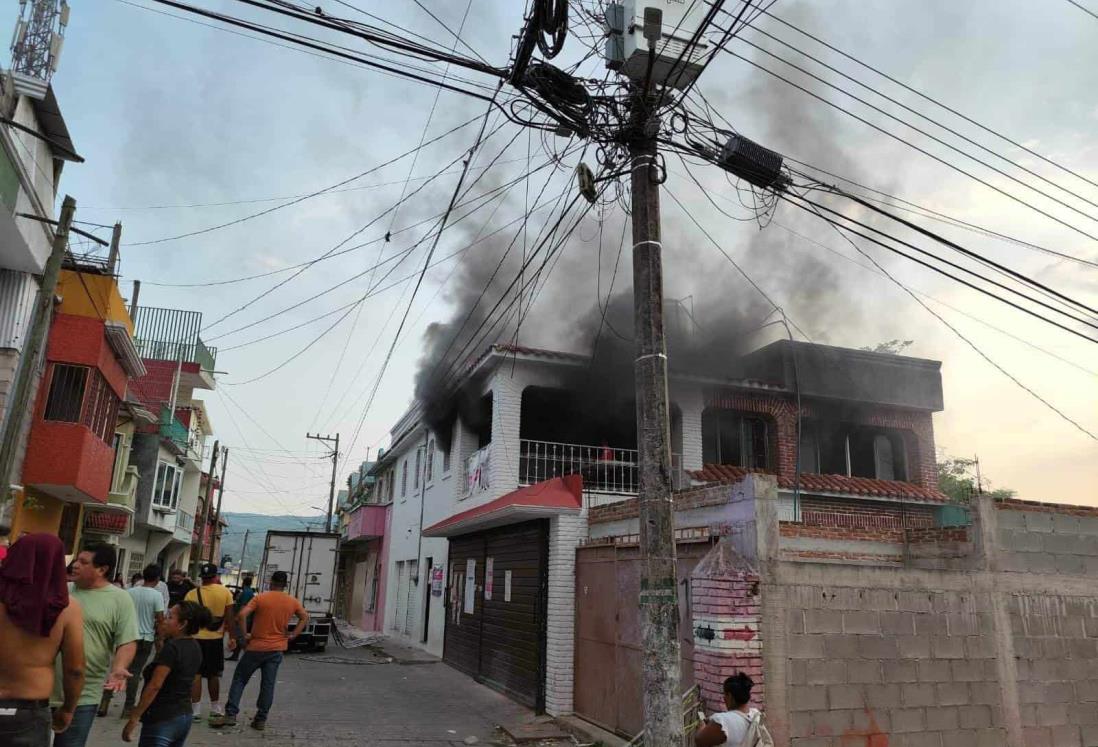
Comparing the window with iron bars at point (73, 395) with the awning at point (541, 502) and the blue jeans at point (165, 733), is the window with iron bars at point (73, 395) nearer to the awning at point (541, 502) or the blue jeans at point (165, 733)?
the awning at point (541, 502)

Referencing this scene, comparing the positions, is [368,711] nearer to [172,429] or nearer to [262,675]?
[262,675]

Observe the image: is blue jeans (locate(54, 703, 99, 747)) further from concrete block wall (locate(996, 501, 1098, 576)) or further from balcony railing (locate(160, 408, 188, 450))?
balcony railing (locate(160, 408, 188, 450))

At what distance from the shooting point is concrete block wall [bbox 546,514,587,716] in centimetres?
1023

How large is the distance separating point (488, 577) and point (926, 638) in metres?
8.34

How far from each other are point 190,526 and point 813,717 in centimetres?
4029

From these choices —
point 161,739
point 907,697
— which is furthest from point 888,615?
point 161,739

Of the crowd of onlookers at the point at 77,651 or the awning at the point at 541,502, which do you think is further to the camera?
the awning at the point at 541,502

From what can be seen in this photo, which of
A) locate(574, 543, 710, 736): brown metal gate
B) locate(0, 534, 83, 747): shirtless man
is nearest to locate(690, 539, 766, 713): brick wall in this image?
locate(574, 543, 710, 736): brown metal gate

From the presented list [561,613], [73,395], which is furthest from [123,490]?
[561,613]

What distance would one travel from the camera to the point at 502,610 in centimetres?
1282

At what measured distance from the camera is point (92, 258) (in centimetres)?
1636

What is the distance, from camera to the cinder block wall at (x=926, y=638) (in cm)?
652

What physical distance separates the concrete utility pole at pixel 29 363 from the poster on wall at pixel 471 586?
7936 millimetres

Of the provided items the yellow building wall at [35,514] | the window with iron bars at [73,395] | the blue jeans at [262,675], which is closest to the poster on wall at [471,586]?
the blue jeans at [262,675]
